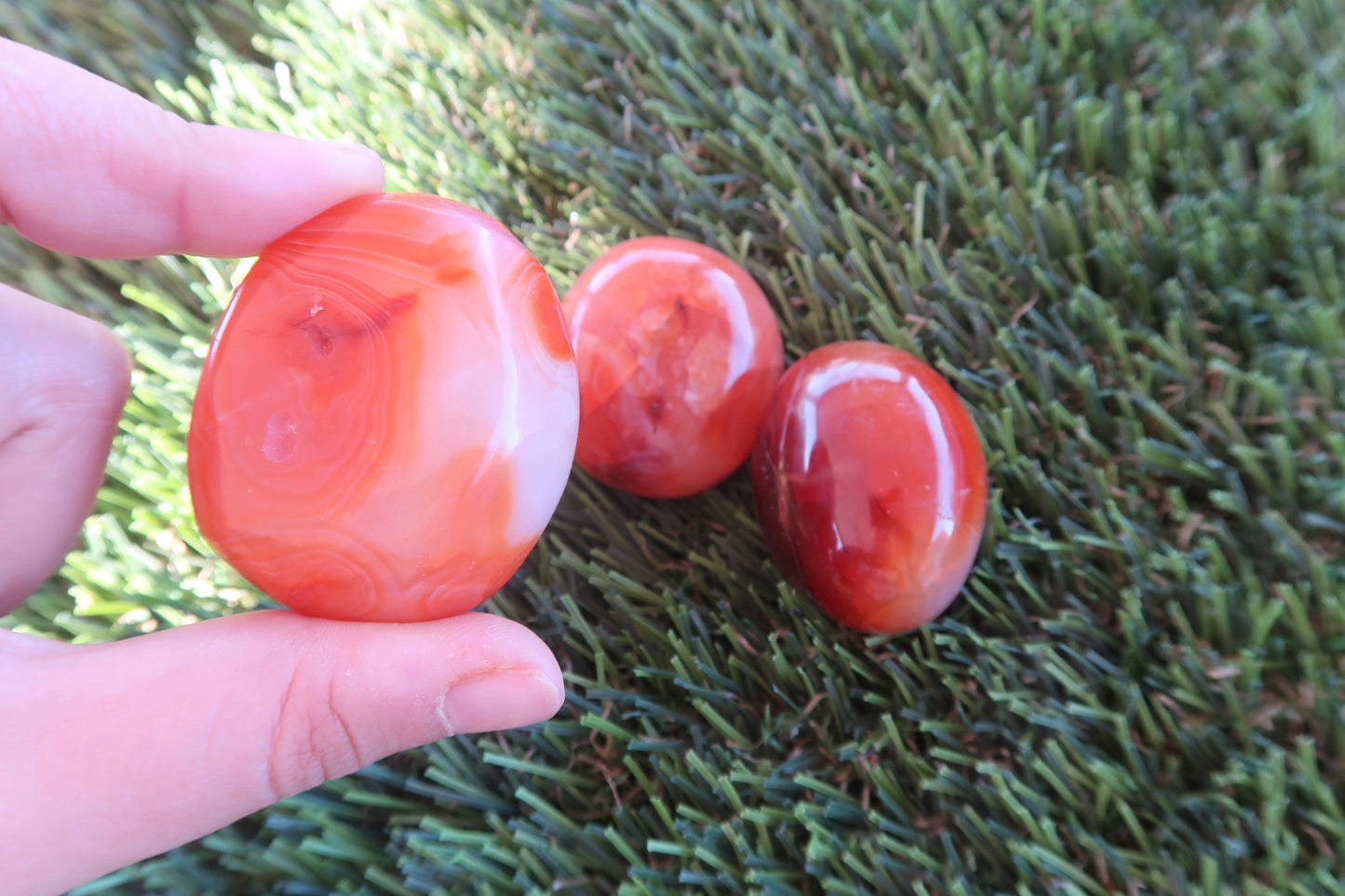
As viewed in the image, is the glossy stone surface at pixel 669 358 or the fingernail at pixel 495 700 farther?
the glossy stone surface at pixel 669 358

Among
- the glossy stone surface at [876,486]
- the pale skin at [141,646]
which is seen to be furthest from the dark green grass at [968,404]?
the pale skin at [141,646]

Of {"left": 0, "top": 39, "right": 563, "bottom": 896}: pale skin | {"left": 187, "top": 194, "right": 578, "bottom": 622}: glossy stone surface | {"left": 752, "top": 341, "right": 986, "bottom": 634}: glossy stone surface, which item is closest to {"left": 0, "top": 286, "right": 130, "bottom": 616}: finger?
{"left": 0, "top": 39, "right": 563, "bottom": 896}: pale skin

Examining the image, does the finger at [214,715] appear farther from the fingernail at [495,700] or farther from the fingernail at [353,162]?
the fingernail at [353,162]

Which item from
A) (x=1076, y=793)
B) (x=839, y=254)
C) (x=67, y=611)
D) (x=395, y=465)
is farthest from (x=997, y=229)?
(x=67, y=611)

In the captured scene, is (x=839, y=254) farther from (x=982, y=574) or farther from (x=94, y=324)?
(x=94, y=324)

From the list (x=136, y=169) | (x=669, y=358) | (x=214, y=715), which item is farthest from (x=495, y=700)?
(x=136, y=169)

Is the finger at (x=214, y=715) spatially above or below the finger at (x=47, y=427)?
below
